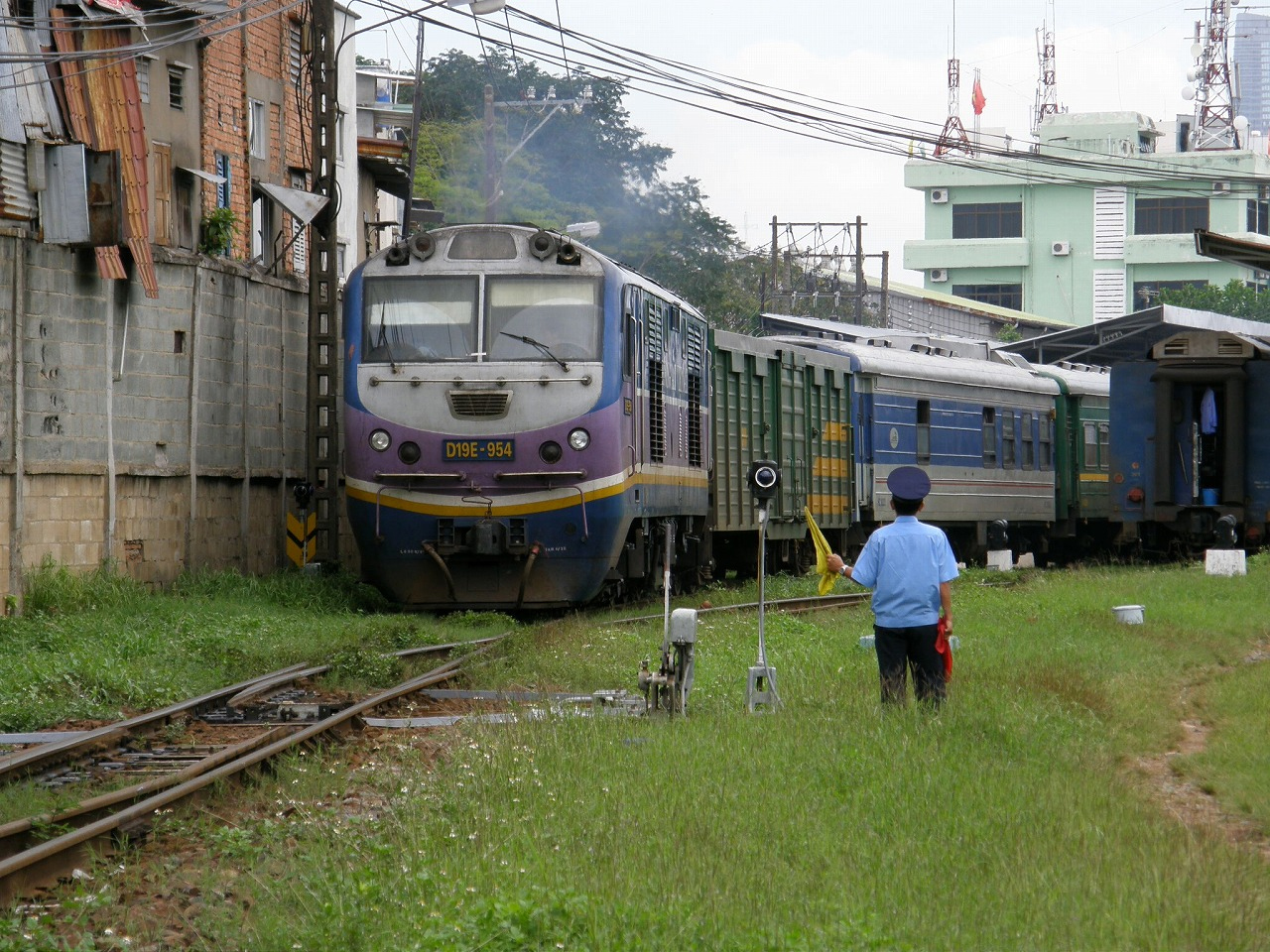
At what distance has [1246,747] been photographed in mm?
9734

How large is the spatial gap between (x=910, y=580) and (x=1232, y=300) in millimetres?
62460

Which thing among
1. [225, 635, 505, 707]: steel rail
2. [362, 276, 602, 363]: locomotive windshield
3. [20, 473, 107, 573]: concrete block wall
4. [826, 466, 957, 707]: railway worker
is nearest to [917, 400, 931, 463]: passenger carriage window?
[362, 276, 602, 363]: locomotive windshield

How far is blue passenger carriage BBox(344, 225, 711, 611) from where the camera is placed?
15.9 m

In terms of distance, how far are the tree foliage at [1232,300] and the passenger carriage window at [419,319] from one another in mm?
54873

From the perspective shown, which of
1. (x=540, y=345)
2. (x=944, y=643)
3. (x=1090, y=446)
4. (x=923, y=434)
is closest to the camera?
(x=944, y=643)

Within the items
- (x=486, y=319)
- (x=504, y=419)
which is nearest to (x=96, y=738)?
(x=504, y=419)

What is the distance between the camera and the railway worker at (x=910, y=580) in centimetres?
938

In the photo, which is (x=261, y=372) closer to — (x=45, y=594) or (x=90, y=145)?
(x=90, y=145)

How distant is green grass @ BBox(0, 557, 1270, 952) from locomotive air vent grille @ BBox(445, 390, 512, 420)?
4.48m

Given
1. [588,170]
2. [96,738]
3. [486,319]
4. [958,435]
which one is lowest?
[96,738]

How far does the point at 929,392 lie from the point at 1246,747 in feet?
58.3

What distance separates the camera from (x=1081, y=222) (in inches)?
3120

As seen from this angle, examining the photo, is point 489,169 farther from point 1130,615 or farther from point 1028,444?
point 1130,615

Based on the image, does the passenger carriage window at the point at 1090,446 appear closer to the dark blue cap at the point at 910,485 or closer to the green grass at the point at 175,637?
the green grass at the point at 175,637
